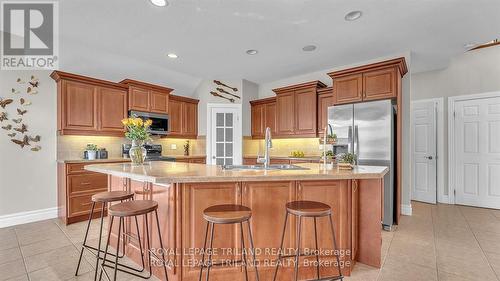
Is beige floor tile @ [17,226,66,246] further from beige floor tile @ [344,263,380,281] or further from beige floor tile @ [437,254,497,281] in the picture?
beige floor tile @ [437,254,497,281]

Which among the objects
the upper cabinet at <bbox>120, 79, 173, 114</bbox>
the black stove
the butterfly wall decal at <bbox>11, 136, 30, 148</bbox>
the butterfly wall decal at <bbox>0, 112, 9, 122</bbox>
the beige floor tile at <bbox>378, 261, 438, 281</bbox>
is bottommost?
the beige floor tile at <bbox>378, 261, 438, 281</bbox>

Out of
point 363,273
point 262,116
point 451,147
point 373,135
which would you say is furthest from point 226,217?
point 451,147

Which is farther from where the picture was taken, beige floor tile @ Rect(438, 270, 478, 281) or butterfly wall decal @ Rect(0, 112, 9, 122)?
butterfly wall decal @ Rect(0, 112, 9, 122)

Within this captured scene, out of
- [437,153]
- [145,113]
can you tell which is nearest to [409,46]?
[437,153]

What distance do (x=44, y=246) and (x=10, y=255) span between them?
278 mm

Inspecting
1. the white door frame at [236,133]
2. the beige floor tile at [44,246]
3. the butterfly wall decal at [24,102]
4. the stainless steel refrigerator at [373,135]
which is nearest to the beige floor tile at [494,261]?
the stainless steel refrigerator at [373,135]

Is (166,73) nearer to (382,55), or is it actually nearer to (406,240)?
(382,55)

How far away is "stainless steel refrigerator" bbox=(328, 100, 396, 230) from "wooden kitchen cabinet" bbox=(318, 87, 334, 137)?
2.34 feet

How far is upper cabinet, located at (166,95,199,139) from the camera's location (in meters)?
5.34

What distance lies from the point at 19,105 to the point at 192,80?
3.02m

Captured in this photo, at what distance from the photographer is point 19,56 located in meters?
3.56

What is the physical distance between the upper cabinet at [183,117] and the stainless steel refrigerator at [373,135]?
3.35 metres

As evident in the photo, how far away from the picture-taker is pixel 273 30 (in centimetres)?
327

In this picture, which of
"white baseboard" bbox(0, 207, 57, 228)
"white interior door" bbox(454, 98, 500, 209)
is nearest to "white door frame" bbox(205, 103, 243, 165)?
"white baseboard" bbox(0, 207, 57, 228)
